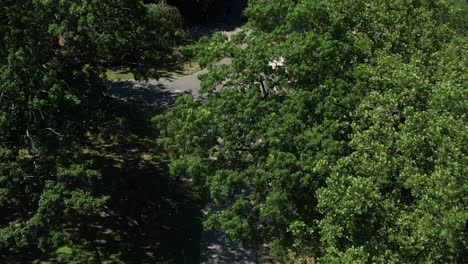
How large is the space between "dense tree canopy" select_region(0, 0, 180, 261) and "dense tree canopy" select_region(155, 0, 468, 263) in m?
3.89

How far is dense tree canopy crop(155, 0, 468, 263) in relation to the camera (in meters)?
14.7

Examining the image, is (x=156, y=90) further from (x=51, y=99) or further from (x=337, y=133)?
(x=337, y=133)

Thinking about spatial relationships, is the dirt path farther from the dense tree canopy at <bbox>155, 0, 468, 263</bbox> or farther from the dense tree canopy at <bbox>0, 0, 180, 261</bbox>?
the dense tree canopy at <bbox>155, 0, 468, 263</bbox>

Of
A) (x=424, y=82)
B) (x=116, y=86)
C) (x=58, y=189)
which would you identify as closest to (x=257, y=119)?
(x=424, y=82)

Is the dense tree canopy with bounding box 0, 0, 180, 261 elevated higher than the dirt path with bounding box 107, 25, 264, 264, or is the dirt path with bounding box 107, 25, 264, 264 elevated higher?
the dense tree canopy with bounding box 0, 0, 180, 261

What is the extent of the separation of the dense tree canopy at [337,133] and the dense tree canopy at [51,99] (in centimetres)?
389

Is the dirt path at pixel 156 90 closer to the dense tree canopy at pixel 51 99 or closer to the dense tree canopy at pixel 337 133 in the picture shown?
the dense tree canopy at pixel 51 99

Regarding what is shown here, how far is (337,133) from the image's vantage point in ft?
57.0

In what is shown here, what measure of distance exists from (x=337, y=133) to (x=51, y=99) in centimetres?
1079

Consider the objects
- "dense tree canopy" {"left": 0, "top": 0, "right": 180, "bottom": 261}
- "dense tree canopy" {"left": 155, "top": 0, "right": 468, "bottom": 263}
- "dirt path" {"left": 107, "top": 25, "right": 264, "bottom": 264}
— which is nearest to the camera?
"dense tree canopy" {"left": 155, "top": 0, "right": 468, "bottom": 263}

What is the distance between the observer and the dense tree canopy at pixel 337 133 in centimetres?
1470

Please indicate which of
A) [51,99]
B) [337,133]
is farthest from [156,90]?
[337,133]

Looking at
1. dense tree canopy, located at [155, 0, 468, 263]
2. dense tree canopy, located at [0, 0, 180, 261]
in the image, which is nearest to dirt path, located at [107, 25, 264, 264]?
dense tree canopy, located at [0, 0, 180, 261]

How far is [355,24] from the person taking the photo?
69.2 feet
